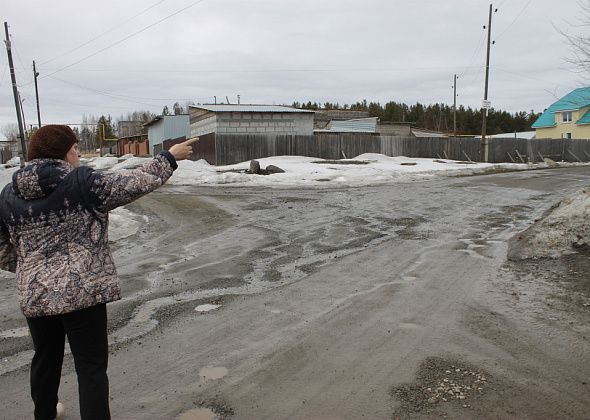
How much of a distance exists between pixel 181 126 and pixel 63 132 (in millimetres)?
44882

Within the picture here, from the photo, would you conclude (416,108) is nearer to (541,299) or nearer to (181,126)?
(181,126)

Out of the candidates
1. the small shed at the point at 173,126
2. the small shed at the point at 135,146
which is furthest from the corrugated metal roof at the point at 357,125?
the small shed at the point at 135,146

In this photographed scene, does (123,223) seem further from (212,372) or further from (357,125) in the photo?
(357,125)

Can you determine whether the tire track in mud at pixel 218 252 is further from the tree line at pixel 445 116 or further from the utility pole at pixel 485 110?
the tree line at pixel 445 116

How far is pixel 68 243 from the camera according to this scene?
2.64 m

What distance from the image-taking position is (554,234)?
24.3 ft

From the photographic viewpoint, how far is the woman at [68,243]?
2.61m

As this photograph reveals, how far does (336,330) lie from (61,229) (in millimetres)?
2697

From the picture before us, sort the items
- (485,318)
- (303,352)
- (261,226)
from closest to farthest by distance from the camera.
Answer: (303,352) → (485,318) → (261,226)

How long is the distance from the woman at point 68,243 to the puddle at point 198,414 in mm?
555

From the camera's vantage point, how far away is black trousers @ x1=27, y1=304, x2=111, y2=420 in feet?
8.70

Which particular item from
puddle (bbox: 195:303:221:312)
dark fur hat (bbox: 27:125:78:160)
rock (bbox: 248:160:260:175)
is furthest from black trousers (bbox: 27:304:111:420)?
rock (bbox: 248:160:260:175)

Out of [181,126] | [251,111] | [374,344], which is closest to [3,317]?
[374,344]

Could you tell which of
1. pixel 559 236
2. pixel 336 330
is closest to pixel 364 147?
pixel 559 236
